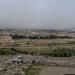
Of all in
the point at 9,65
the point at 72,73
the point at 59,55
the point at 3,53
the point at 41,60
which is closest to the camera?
the point at 72,73

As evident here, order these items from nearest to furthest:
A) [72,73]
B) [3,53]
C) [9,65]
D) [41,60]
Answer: [72,73] < [9,65] < [41,60] < [3,53]

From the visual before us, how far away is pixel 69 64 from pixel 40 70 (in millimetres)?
2575

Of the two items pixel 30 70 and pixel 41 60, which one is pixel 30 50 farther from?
pixel 30 70

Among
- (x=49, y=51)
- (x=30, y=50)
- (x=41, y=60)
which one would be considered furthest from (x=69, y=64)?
(x=30, y=50)

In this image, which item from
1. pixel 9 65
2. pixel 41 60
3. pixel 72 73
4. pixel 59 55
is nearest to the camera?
pixel 72 73

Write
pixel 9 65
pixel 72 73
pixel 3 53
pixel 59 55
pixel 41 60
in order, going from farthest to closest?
pixel 3 53 < pixel 59 55 < pixel 41 60 < pixel 9 65 < pixel 72 73

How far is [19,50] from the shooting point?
19062mm

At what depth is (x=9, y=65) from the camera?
13.5 metres

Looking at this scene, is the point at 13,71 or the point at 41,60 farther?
the point at 41,60

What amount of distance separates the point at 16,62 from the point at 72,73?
151 inches

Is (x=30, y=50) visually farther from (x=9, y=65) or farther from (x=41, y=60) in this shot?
(x=9, y=65)

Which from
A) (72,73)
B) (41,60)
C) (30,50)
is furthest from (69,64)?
(30,50)

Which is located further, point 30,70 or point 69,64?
point 69,64

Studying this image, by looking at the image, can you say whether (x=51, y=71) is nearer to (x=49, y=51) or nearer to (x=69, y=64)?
(x=69, y=64)
